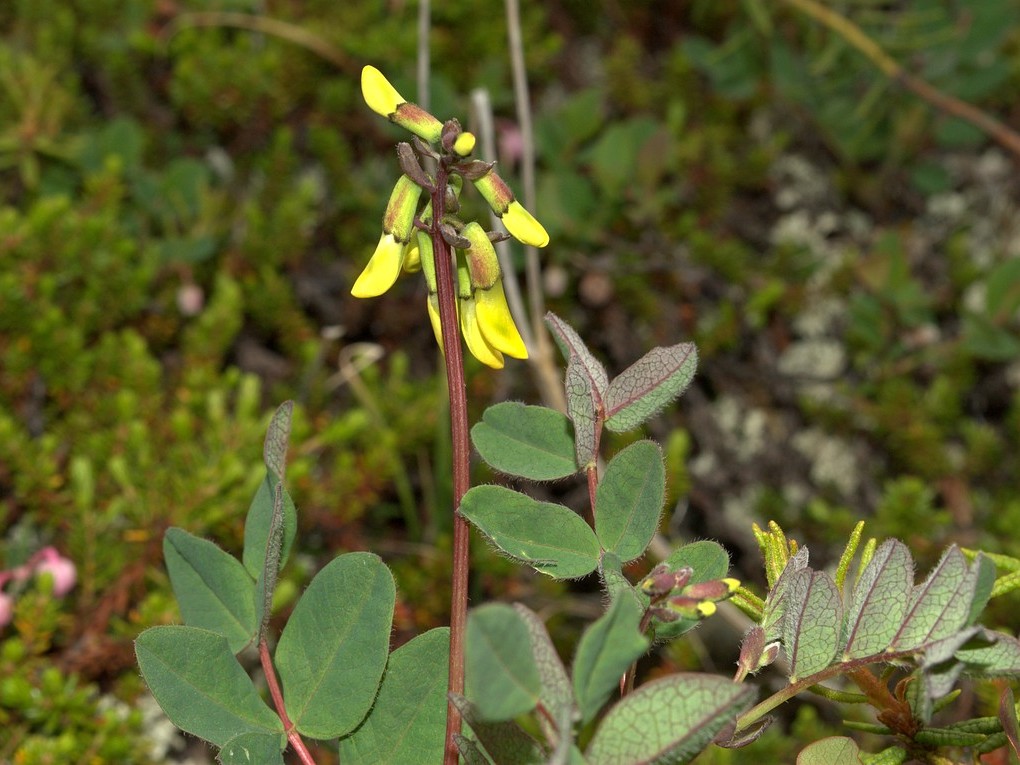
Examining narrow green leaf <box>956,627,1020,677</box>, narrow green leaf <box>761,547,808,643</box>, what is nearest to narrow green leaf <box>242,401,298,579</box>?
narrow green leaf <box>761,547,808,643</box>

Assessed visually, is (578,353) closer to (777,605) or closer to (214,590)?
(777,605)

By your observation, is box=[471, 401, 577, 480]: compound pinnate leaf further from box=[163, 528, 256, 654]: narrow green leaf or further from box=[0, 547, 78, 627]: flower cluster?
box=[0, 547, 78, 627]: flower cluster

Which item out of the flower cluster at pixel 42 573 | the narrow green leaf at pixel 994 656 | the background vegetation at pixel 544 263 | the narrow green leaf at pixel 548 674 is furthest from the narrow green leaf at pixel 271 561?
the background vegetation at pixel 544 263

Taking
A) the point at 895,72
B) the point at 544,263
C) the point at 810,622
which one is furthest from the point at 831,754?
the point at 895,72

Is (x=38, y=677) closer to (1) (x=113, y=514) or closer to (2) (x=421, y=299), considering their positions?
(1) (x=113, y=514)

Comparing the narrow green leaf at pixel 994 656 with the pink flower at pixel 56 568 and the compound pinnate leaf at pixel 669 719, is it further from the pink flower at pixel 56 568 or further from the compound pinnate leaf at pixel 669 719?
the pink flower at pixel 56 568

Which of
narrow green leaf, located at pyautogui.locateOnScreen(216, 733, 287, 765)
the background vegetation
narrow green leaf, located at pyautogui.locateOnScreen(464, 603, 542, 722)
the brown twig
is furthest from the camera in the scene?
the brown twig
